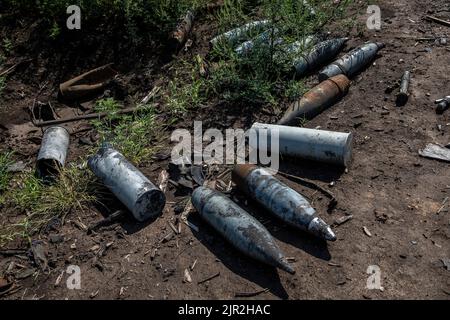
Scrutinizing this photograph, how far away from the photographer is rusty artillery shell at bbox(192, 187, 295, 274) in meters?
3.29

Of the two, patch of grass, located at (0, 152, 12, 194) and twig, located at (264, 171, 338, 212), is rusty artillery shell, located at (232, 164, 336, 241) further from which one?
patch of grass, located at (0, 152, 12, 194)

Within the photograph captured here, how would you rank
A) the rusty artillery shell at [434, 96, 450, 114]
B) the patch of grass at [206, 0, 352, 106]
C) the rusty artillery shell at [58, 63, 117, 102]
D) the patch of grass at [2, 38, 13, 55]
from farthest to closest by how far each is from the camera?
the patch of grass at [2, 38, 13, 55] < the rusty artillery shell at [58, 63, 117, 102] < the patch of grass at [206, 0, 352, 106] < the rusty artillery shell at [434, 96, 450, 114]

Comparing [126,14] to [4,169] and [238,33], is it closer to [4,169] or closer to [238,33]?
[238,33]

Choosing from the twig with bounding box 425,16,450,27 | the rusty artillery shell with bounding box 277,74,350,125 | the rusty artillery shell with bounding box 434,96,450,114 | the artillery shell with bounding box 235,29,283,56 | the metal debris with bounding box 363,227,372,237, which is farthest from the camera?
the twig with bounding box 425,16,450,27

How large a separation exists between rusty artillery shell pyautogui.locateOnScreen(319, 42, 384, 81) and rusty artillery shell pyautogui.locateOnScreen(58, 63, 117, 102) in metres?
2.55

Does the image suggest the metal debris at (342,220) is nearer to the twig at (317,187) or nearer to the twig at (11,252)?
the twig at (317,187)

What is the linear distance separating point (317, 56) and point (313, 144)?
1617 millimetres

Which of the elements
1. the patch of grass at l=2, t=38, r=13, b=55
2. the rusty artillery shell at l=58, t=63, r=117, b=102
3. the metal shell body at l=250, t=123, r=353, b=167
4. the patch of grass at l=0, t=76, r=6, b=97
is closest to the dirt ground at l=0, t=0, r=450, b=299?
the metal shell body at l=250, t=123, r=353, b=167

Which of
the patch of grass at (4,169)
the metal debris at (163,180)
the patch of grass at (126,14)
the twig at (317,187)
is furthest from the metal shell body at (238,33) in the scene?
the patch of grass at (4,169)

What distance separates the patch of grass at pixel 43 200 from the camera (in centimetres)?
406

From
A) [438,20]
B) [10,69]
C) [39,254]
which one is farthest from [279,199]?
[10,69]

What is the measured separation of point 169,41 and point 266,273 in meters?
3.62

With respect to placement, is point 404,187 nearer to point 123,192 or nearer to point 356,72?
point 356,72
